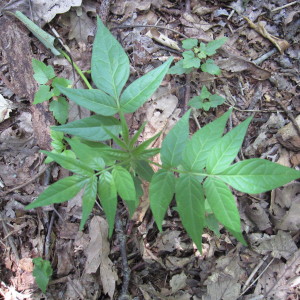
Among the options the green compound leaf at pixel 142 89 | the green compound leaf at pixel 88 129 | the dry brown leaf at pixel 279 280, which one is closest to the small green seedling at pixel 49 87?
the green compound leaf at pixel 88 129

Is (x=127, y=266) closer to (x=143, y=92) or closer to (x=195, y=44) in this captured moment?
(x=143, y=92)

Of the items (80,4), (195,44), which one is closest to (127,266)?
(195,44)

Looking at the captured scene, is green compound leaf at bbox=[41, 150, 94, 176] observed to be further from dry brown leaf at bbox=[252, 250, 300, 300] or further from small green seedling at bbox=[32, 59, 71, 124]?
dry brown leaf at bbox=[252, 250, 300, 300]

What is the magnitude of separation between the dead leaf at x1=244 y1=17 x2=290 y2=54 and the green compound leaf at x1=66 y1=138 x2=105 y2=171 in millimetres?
2544

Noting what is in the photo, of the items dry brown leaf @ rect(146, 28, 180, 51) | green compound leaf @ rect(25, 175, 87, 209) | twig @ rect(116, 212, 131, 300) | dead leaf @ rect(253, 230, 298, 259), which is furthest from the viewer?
dry brown leaf @ rect(146, 28, 180, 51)

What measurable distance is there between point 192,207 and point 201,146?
368 millimetres

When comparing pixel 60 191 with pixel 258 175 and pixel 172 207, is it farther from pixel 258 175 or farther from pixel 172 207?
pixel 172 207

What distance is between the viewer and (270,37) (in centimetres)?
312

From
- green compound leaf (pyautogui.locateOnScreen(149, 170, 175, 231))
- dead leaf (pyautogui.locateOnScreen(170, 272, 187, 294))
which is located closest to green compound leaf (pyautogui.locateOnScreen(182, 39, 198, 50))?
green compound leaf (pyautogui.locateOnScreen(149, 170, 175, 231))

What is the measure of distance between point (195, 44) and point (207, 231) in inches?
73.9

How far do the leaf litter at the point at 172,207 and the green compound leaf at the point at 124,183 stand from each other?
1.01 m

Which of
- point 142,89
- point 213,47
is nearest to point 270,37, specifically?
point 213,47

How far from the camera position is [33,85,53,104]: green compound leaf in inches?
102

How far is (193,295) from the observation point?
247 centimetres
